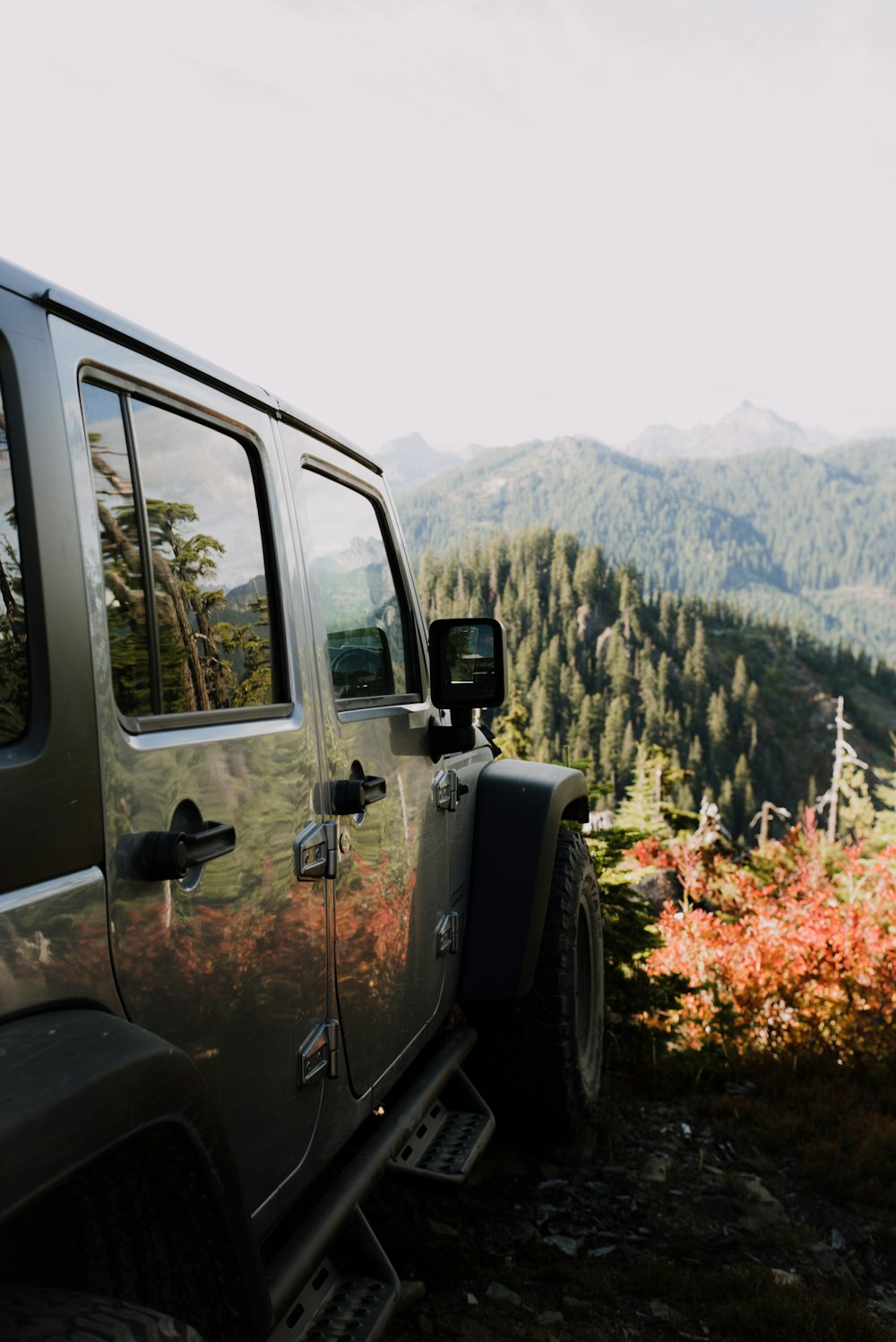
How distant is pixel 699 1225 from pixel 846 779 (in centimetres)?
3611

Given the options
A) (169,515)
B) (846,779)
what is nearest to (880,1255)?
(169,515)

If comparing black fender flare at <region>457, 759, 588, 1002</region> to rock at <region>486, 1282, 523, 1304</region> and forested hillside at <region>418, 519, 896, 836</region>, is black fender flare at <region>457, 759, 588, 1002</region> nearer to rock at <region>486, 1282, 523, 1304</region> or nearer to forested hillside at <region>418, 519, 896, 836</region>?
rock at <region>486, 1282, 523, 1304</region>

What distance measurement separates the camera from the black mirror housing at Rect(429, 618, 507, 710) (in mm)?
3508

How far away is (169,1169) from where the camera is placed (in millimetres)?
1606

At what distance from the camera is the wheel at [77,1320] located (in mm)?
1380

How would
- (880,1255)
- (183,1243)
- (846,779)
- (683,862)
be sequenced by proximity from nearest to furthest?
Answer: (183,1243) → (880,1255) → (683,862) → (846,779)

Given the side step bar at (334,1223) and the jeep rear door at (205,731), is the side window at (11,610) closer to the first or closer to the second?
the jeep rear door at (205,731)

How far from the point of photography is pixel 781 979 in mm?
6633

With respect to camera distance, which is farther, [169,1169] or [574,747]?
[574,747]

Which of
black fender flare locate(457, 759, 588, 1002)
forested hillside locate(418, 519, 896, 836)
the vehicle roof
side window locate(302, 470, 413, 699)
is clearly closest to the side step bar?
black fender flare locate(457, 759, 588, 1002)

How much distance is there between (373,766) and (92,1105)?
1.55 meters

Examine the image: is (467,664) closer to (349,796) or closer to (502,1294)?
(349,796)

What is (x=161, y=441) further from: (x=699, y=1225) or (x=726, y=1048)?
(x=726, y=1048)

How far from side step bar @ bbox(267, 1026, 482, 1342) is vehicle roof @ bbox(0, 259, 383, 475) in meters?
1.66
